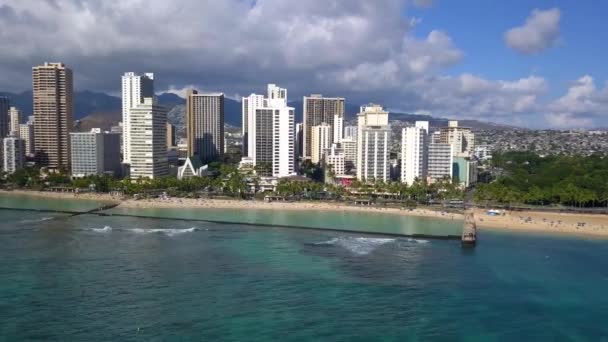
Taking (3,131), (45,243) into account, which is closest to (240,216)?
(45,243)

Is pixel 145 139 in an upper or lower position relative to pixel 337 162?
upper

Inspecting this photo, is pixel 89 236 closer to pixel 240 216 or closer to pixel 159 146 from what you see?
pixel 240 216

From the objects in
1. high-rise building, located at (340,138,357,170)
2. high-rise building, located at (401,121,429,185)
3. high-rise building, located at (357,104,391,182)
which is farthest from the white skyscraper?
high-rise building, located at (401,121,429,185)

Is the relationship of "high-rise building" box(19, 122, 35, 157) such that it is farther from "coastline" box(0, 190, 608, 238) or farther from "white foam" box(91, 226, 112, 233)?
"white foam" box(91, 226, 112, 233)

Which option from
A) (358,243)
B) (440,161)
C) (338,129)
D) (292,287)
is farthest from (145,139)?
(292,287)

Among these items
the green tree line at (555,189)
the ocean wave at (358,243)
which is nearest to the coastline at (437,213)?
the green tree line at (555,189)

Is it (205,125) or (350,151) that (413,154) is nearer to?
(350,151)
